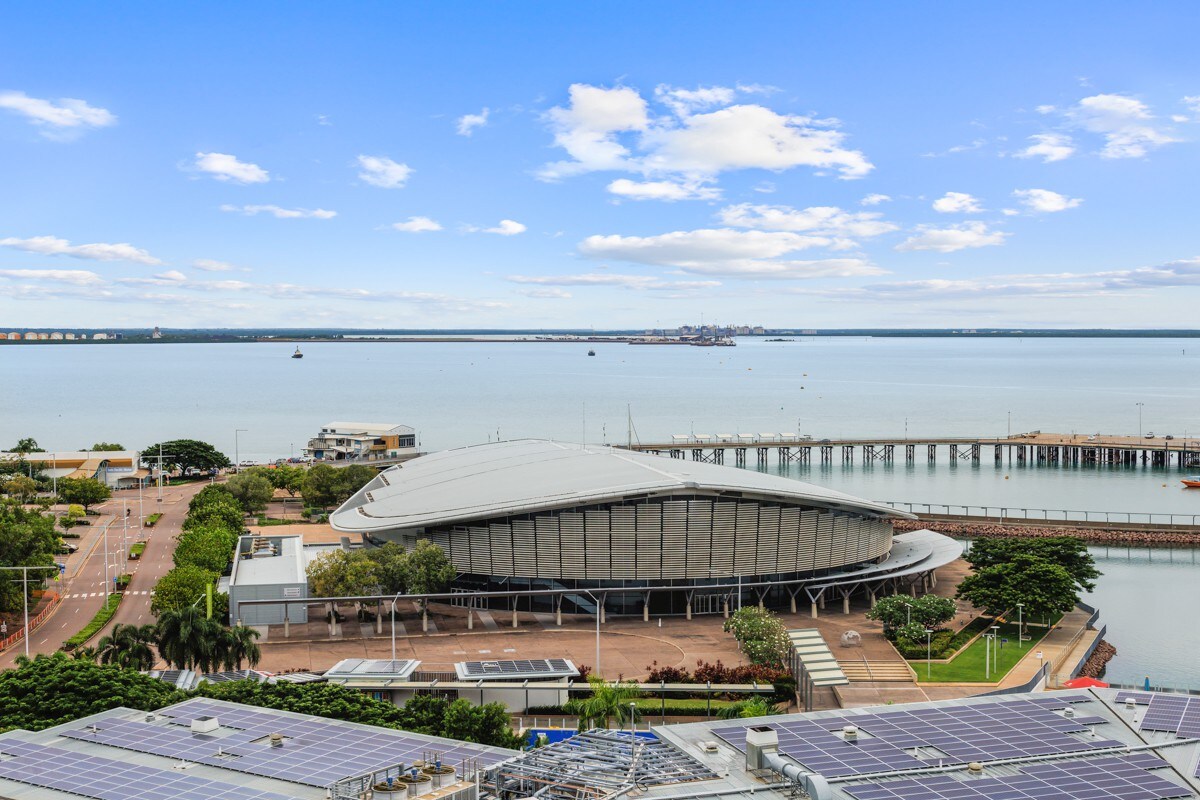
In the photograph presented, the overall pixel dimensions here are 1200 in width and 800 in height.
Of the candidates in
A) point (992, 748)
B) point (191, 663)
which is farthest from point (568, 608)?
point (992, 748)

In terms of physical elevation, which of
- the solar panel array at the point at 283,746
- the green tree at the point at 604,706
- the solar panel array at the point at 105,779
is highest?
the solar panel array at the point at 105,779

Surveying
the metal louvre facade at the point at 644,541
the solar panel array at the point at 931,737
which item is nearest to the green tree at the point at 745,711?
the solar panel array at the point at 931,737

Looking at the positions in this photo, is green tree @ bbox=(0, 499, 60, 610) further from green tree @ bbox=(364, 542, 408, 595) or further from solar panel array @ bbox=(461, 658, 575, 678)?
solar panel array @ bbox=(461, 658, 575, 678)

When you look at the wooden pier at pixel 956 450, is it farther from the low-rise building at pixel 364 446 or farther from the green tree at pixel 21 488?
the green tree at pixel 21 488

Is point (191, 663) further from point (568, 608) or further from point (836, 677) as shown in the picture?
point (836, 677)

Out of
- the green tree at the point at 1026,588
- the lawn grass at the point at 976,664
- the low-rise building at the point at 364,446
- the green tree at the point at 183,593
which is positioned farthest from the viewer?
the low-rise building at the point at 364,446

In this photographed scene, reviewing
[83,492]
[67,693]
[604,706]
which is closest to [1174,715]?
[604,706]
